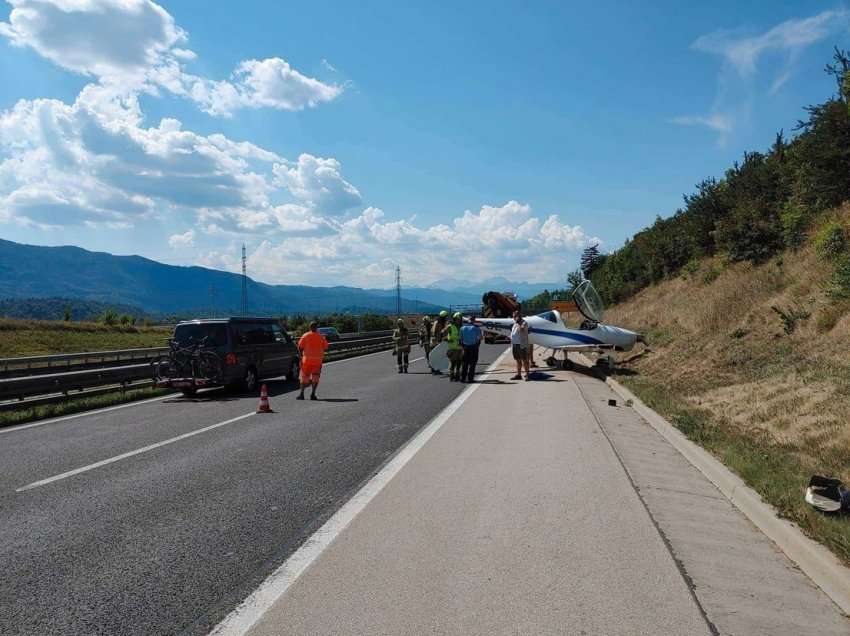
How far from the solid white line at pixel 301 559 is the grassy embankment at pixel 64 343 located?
863cm

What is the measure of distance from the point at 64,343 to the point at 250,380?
1568 inches

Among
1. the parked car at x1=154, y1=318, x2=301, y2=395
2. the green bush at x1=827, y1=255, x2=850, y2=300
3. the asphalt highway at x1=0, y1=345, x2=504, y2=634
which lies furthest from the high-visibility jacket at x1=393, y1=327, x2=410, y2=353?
the green bush at x1=827, y1=255, x2=850, y2=300

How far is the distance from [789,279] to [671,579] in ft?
61.8

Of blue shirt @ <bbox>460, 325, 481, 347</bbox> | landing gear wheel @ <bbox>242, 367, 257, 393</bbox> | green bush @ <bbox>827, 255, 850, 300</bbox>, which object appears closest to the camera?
green bush @ <bbox>827, 255, 850, 300</bbox>

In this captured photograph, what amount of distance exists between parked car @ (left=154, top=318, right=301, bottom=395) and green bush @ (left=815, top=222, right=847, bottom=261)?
15.3 meters

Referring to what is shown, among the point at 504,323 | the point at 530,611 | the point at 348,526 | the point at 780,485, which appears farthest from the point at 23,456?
the point at 504,323

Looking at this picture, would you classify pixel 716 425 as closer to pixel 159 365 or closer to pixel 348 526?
pixel 348 526

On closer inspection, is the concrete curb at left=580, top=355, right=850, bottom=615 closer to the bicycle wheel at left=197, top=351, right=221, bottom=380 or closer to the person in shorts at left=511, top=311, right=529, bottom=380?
the person in shorts at left=511, top=311, right=529, bottom=380

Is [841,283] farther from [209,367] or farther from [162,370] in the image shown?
[162,370]

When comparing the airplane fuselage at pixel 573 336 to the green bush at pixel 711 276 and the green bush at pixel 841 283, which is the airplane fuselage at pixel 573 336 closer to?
the green bush at pixel 841 283

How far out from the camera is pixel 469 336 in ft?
60.1

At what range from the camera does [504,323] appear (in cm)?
2420

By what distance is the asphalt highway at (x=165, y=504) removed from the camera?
4.04m

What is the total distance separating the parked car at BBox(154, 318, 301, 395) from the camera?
50.0ft
